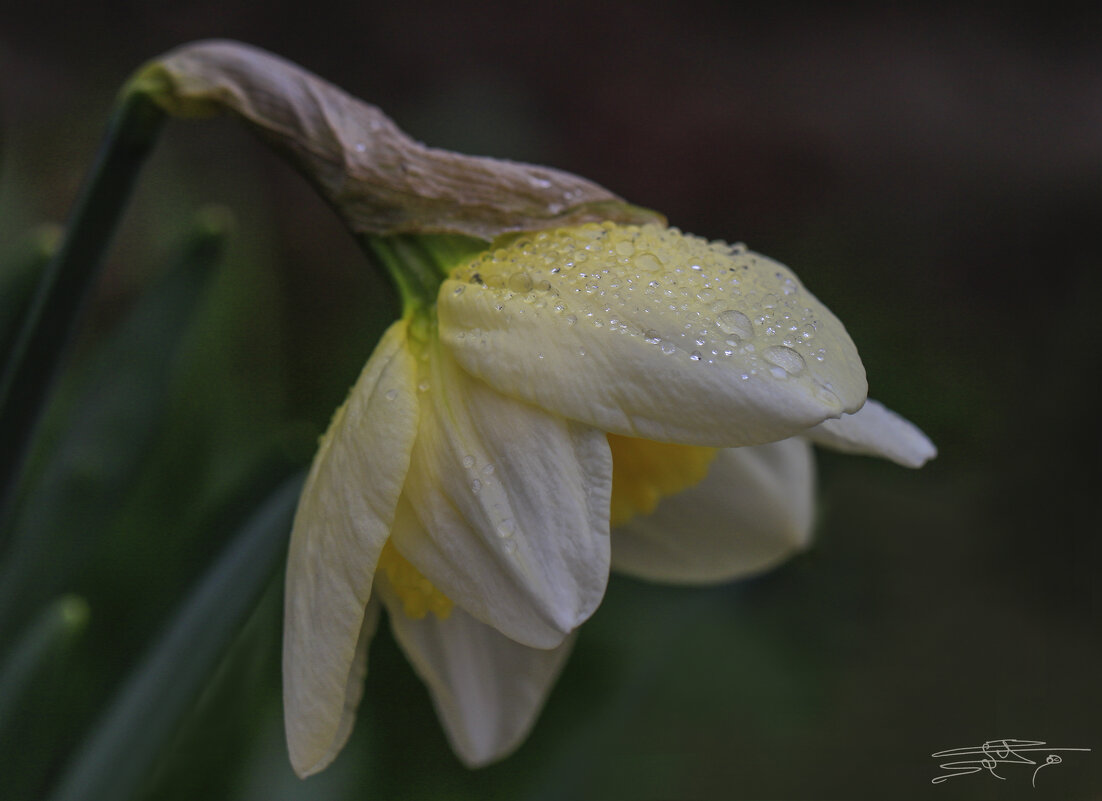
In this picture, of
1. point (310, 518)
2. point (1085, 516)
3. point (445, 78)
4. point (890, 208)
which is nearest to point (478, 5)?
point (445, 78)

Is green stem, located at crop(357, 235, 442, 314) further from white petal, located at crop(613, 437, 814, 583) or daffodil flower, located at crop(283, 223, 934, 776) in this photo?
white petal, located at crop(613, 437, 814, 583)

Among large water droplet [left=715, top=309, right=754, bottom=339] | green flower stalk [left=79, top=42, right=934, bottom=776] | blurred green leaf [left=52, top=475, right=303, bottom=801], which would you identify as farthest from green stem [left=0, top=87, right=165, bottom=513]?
large water droplet [left=715, top=309, right=754, bottom=339]

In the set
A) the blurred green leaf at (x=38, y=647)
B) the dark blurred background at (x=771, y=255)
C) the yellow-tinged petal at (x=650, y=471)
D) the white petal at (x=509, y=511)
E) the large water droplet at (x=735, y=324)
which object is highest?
the large water droplet at (x=735, y=324)

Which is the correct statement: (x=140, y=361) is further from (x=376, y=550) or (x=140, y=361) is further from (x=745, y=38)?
(x=745, y=38)

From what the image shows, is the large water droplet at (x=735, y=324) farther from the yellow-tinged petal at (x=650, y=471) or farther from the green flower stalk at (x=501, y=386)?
the yellow-tinged petal at (x=650, y=471)

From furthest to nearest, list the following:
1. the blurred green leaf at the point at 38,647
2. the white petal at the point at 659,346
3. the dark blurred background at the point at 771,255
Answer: the dark blurred background at the point at 771,255
the blurred green leaf at the point at 38,647
the white petal at the point at 659,346

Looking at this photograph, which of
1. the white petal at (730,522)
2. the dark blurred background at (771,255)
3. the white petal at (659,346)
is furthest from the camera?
the dark blurred background at (771,255)

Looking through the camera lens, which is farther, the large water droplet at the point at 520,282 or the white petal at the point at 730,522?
the white petal at the point at 730,522
